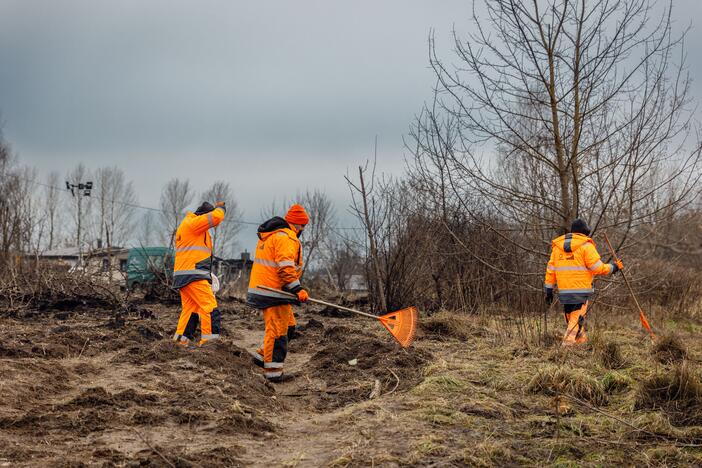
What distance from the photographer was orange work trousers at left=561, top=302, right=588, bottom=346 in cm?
825

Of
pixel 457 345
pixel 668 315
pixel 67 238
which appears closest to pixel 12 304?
pixel 457 345

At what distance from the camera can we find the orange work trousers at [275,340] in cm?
720

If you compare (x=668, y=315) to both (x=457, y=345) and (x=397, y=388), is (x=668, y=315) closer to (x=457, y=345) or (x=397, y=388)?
(x=457, y=345)

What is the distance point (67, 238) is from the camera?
4834cm

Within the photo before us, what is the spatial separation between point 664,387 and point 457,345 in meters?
3.76

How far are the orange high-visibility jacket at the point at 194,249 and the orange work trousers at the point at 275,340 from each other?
132 centimetres

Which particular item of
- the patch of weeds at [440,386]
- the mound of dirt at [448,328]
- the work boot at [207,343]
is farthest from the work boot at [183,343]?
the mound of dirt at [448,328]

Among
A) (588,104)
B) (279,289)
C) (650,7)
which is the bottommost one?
(279,289)

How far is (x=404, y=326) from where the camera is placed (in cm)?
766

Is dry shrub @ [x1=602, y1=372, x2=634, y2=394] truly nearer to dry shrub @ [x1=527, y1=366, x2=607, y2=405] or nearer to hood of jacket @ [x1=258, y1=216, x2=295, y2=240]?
dry shrub @ [x1=527, y1=366, x2=607, y2=405]

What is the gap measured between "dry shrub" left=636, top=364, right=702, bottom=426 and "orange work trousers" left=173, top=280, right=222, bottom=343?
4790mm

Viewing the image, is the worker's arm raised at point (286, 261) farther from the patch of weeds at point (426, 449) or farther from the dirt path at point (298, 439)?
the patch of weeds at point (426, 449)

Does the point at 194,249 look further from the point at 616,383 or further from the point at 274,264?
the point at 616,383

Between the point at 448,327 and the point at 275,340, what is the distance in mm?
3711
